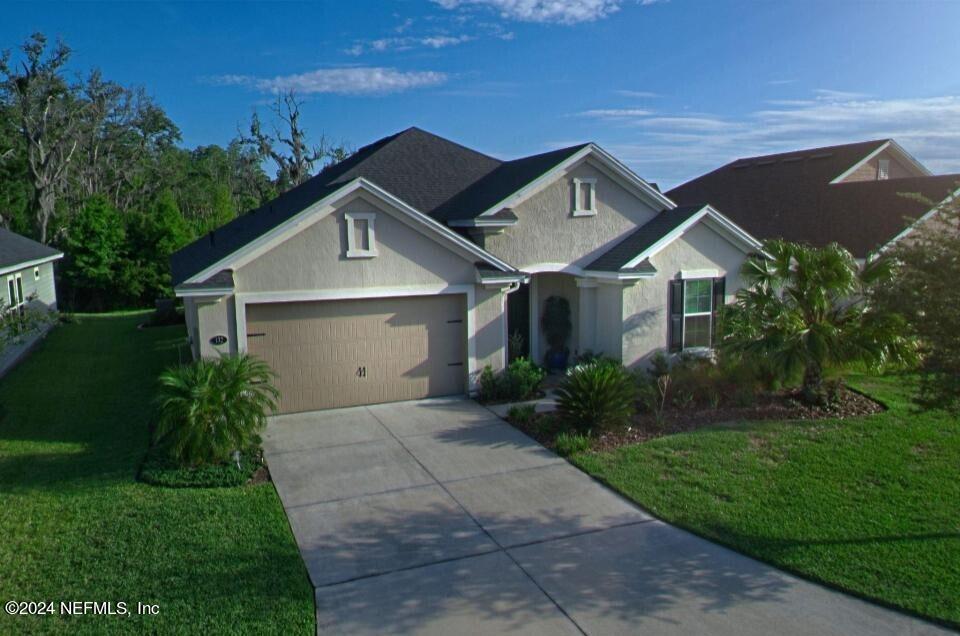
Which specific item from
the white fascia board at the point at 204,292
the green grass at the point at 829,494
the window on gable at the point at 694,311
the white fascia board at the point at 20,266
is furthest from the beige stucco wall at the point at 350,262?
the white fascia board at the point at 20,266

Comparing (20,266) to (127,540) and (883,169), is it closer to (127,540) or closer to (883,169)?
(127,540)

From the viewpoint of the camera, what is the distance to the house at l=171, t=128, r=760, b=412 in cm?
1258

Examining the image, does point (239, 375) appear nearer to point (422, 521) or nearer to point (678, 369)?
point (422, 521)

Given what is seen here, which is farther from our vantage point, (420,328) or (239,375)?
(420,328)

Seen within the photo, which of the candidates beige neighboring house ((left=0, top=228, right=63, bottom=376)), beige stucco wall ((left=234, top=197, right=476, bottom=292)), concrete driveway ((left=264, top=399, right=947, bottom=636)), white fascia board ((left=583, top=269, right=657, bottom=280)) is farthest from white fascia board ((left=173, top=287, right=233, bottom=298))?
white fascia board ((left=583, top=269, right=657, bottom=280))

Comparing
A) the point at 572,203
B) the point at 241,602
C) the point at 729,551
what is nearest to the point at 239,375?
the point at 241,602

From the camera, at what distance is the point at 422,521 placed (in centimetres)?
838

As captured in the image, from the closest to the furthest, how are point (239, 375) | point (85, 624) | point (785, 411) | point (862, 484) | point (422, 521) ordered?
point (85, 624) → point (422, 521) → point (862, 484) → point (239, 375) → point (785, 411)

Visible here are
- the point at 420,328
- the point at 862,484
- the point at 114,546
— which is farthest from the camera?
the point at 420,328

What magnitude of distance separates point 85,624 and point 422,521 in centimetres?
354

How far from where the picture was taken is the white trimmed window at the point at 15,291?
62.7 ft

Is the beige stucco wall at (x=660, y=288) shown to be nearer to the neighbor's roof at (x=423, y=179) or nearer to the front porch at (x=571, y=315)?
the front porch at (x=571, y=315)

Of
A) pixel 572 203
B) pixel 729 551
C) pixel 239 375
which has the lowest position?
pixel 729 551

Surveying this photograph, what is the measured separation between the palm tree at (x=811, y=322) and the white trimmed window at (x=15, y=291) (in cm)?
1781
